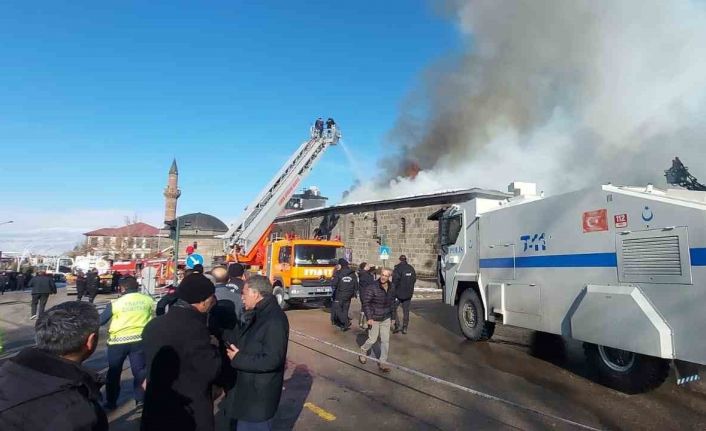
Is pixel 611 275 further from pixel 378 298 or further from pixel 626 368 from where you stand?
pixel 378 298

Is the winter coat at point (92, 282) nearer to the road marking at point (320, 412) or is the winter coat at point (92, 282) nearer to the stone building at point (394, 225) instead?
the stone building at point (394, 225)

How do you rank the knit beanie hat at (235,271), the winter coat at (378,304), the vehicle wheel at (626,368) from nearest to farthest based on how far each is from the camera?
1. the vehicle wheel at (626,368)
2. the knit beanie hat at (235,271)
3. the winter coat at (378,304)

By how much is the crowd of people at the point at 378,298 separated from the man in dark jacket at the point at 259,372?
13.9ft

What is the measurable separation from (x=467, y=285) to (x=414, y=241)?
19.2 metres

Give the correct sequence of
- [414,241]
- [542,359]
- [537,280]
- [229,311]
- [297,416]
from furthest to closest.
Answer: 1. [414,241]
2. [542,359]
3. [537,280]
4. [297,416]
5. [229,311]

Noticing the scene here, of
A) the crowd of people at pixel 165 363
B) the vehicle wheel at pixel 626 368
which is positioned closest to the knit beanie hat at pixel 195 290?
the crowd of people at pixel 165 363

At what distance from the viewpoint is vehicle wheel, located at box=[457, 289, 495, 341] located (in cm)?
943

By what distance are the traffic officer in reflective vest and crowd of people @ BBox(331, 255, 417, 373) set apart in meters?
3.55

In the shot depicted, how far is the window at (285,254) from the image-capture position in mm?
14961

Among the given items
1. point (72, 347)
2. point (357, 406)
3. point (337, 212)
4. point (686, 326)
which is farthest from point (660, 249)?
point (337, 212)

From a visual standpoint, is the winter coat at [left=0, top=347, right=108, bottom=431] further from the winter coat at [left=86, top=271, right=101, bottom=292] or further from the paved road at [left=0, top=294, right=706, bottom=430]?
the winter coat at [left=86, top=271, right=101, bottom=292]

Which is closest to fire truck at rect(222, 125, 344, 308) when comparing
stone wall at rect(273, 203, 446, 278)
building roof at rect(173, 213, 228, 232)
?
stone wall at rect(273, 203, 446, 278)

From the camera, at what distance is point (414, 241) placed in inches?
1153

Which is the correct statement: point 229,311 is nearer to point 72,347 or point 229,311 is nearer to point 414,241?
point 72,347
